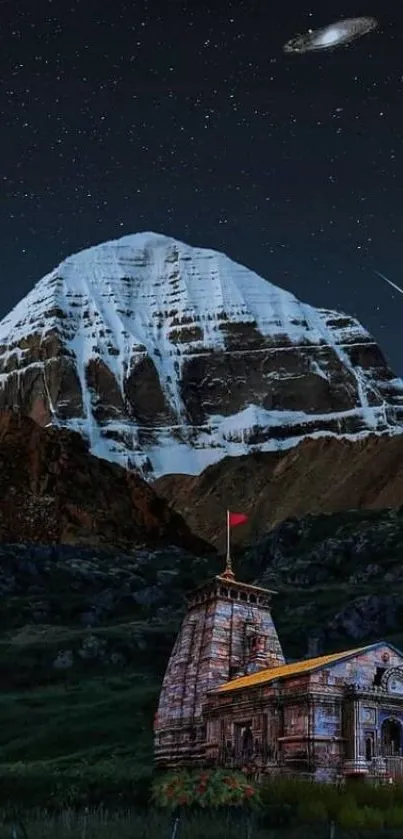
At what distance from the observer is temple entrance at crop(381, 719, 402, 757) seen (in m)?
37.4

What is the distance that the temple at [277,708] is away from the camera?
36.1m

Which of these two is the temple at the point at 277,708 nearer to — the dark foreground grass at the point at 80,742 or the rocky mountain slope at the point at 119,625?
the dark foreground grass at the point at 80,742

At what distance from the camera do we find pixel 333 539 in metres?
141

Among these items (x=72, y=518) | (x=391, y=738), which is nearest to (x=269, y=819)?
(x=391, y=738)

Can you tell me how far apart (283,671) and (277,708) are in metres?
2.27

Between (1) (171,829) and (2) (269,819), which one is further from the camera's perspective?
(2) (269,819)

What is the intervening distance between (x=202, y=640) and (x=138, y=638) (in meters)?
48.2

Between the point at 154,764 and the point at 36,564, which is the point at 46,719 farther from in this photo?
the point at 36,564

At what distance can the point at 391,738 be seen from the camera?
3784cm

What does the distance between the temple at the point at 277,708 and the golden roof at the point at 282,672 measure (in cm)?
5

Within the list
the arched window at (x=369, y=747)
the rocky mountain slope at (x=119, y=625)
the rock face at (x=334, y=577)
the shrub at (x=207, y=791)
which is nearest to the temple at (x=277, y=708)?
the arched window at (x=369, y=747)

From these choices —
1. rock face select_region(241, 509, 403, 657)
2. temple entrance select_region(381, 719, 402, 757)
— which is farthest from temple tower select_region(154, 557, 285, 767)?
rock face select_region(241, 509, 403, 657)

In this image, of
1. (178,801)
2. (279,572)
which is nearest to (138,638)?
(279,572)

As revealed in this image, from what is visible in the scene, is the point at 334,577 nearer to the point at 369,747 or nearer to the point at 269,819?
the point at 369,747
